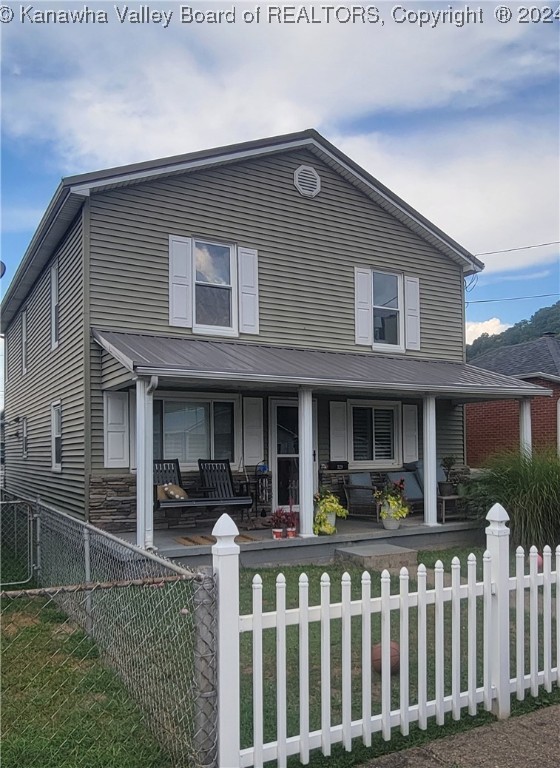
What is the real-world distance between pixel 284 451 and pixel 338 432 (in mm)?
1247

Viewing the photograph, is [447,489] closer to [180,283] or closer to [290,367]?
[290,367]

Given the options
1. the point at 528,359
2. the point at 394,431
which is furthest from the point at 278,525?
the point at 528,359

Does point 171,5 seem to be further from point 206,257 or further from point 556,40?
point 556,40

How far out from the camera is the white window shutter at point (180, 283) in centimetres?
1003

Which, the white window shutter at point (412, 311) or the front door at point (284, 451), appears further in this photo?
the white window shutter at point (412, 311)

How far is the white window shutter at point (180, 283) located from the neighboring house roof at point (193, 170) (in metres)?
1.15

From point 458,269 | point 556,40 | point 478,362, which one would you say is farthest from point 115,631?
point 478,362

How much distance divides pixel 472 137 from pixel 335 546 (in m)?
9.32

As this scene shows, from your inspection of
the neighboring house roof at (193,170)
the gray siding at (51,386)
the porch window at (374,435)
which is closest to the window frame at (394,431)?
the porch window at (374,435)

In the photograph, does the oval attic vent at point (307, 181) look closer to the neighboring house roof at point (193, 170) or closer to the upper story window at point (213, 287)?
the neighboring house roof at point (193, 170)

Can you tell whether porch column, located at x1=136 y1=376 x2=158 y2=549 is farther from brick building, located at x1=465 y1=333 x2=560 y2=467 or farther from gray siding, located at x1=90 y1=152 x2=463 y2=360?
brick building, located at x1=465 y1=333 x2=560 y2=467

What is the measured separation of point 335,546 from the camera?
9.02m

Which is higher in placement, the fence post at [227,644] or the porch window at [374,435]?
the porch window at [374,435]

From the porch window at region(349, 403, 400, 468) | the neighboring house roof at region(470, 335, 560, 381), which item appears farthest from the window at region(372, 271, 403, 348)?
the neighboring house roof at region(470, 335, 560, 381)
